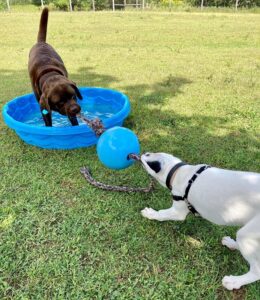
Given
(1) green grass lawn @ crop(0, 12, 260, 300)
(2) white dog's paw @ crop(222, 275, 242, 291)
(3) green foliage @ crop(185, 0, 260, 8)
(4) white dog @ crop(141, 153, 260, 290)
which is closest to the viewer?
(4) white dog @ crop(141, 153, 260, 290)

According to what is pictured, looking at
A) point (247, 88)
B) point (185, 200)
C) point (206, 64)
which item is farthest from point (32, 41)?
point (185, 200)

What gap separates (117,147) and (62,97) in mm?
1447

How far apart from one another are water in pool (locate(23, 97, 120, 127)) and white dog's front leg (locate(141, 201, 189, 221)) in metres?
3.00

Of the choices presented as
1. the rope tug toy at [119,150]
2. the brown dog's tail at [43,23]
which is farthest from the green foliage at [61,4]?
the rope tug toy at [119,150]

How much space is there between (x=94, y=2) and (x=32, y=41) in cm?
1590

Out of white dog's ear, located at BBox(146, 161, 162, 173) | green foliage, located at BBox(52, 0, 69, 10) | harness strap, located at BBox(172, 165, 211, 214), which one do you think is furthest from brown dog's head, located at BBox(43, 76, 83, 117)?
green foliage, located at BBox(52, 0, 69, 10)

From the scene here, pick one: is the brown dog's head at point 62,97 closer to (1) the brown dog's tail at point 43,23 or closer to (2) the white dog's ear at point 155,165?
(2) the white dog's ear at point 155,165

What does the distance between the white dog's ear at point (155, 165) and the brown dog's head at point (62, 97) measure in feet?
6.42

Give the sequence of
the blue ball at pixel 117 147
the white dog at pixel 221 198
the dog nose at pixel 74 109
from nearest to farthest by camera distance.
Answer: the white dog at pixel 221 198 < the blue ball at pixel 117 147 < the dog nose at pixel 74 109

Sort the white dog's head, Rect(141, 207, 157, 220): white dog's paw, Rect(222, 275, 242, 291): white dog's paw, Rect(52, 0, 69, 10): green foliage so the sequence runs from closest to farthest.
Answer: Rect(222, 275, 242, 291): white dog's paw
the white dog's head
Rect(141, 207, 157, 220): white dog's paw
Rect(52, 0, 69, 10): green foliage

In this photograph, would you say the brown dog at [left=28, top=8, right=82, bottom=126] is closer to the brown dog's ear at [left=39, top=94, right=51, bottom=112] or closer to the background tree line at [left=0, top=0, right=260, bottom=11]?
the brown dog's ear at [left=39, top=94, right=51, bottom=112]

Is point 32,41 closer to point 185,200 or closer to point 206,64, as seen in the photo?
point 206,64

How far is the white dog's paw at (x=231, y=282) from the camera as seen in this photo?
2.98m

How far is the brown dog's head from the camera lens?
490 cm
